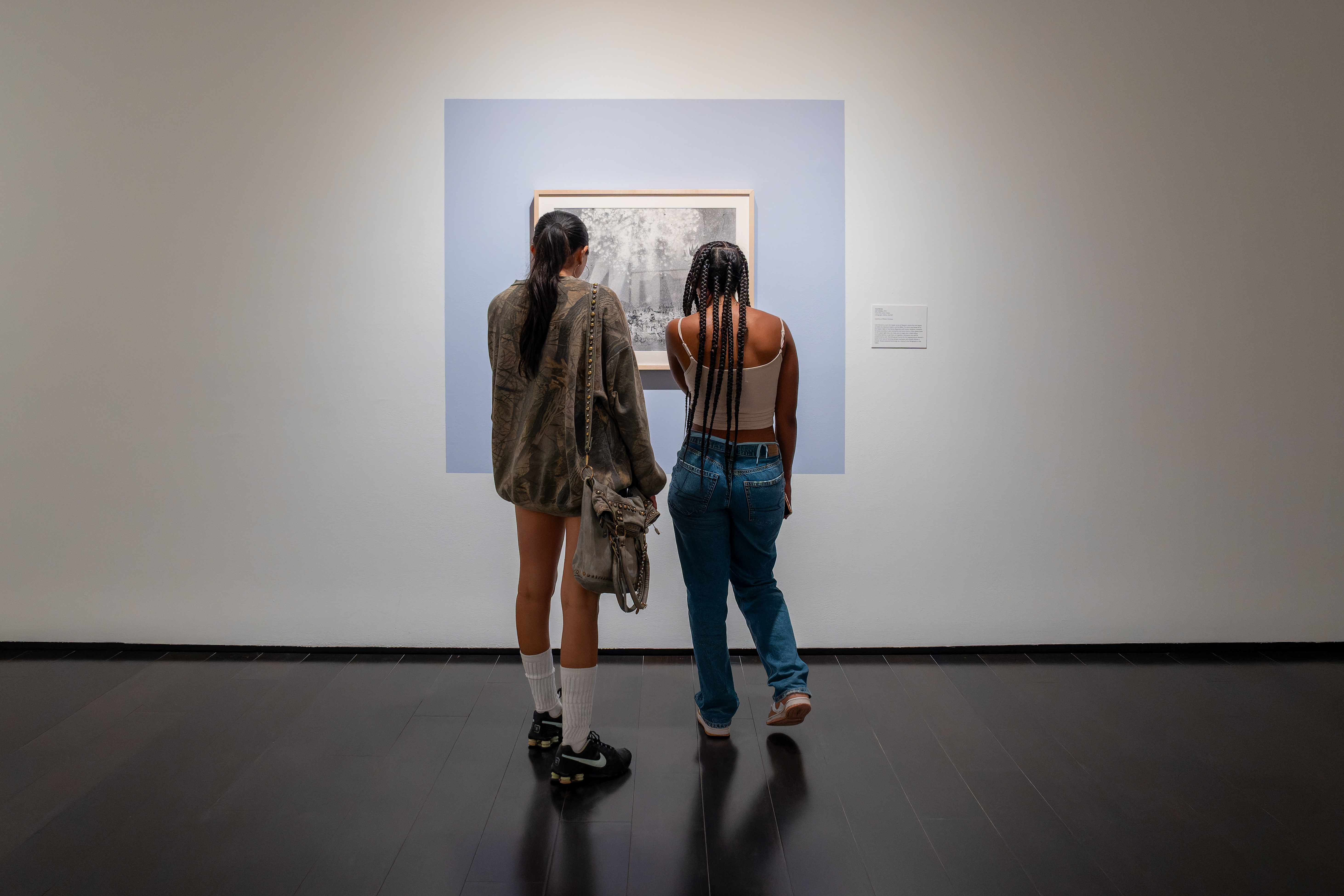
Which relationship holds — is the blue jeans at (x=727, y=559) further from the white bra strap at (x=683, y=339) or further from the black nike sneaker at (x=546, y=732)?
the black nike sneaker at (x=546, y=732)

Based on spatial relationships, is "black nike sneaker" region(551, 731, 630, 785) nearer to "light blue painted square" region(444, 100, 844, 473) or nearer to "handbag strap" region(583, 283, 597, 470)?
"handbag strap" region(583, 283, 597, 470)

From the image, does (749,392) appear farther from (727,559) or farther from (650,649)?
(650,649)

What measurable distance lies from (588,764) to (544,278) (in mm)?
1451

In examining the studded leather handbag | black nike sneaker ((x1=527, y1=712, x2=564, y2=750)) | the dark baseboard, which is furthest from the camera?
the dark baseboard

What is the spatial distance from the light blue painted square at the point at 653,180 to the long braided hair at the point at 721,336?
943mm

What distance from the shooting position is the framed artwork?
326 cm

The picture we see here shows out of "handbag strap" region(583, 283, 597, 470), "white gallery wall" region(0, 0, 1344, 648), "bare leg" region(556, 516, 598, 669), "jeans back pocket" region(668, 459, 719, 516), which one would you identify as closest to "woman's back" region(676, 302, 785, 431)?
"jeans back pocket" region(668, 459, 719, 516)

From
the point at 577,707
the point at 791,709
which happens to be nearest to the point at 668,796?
the point at 577,707

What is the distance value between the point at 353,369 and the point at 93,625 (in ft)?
5.53

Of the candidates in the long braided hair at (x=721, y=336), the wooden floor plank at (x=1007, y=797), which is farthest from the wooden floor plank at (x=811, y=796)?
the long braided hair at (x=721, y=336)

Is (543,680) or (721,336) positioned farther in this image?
(543,680)

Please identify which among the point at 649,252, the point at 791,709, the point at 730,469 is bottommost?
the point at 791,709

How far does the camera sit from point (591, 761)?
7.50ft

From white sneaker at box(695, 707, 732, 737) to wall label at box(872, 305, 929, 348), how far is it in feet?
5.77
